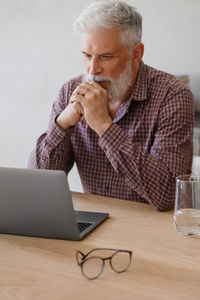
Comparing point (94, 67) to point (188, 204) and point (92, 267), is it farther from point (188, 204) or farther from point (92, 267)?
point (92, 267)

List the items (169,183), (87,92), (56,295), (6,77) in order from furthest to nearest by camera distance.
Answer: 1. (6,77)
2. (87,92)
3. (169,183)
4. (56,295)

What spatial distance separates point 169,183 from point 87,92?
458 millimetres

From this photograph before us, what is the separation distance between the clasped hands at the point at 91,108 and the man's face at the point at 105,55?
6cm

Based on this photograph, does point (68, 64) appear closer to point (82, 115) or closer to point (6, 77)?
point (6, 77)

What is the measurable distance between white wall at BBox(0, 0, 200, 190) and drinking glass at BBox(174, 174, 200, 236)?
5.98ft

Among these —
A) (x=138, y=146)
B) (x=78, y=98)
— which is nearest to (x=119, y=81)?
(x=78, y=98)

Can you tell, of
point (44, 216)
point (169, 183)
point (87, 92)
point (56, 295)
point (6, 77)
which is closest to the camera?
point (56, 295)

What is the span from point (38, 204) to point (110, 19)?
83cm

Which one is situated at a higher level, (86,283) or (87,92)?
(87,92)

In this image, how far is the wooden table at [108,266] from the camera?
1041 mm

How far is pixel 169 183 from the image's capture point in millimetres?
1647

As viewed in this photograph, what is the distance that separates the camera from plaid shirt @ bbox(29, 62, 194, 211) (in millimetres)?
1633

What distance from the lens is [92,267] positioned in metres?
1.16

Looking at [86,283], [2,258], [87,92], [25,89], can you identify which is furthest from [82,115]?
[25,89]
